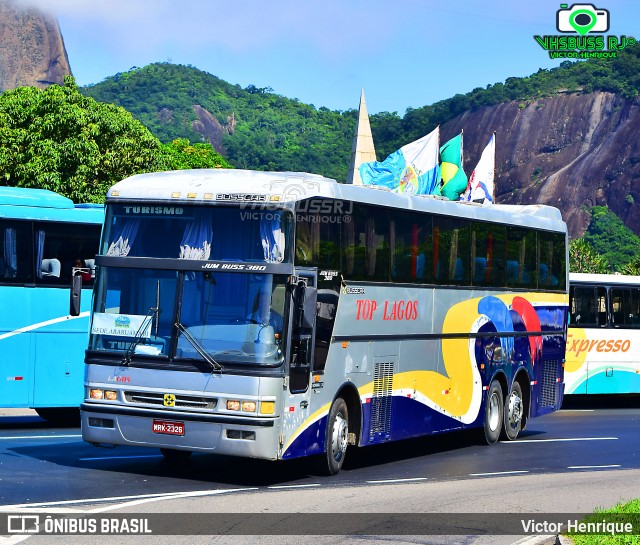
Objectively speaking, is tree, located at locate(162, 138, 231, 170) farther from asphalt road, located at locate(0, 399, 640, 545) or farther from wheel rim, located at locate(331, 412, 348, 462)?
wheel rim, located at locate(331, 412, 348, 462)

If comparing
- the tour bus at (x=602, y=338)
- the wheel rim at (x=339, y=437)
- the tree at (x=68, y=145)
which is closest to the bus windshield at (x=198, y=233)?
the wheel rim at (x=339, y=437)

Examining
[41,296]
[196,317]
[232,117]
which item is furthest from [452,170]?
[232,117]

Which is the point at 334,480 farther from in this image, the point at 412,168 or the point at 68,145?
the point at 412,168

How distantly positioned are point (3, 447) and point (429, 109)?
538 ft

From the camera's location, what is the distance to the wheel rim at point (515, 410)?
21.0m

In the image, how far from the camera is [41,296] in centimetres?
1922

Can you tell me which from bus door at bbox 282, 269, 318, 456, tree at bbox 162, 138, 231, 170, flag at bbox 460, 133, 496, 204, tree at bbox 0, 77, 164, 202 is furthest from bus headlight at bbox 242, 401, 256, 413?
tree at bbox 162, 138, 231, 170

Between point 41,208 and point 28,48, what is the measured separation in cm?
13796

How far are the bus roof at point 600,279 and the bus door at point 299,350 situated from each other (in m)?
17.8

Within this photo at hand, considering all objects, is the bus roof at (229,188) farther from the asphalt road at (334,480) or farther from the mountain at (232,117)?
the mountain at (232,117)

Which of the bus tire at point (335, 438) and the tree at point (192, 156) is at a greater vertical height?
the tree at point (192, 156)

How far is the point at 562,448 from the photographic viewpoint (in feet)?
64.6

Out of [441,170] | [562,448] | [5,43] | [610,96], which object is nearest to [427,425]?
[562,448]

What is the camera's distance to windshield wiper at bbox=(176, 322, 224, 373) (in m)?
13.4
